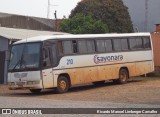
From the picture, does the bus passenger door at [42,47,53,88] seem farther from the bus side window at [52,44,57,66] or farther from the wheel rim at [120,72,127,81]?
the wheel rim at [120,72,127,81]

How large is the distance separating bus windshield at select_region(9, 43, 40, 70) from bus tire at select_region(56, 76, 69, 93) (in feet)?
5.74

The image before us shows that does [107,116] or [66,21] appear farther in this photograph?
[66,21]

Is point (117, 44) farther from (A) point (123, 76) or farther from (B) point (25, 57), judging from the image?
(B) point (25, 57)

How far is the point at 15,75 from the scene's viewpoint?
940 inches

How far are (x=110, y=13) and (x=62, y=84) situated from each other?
1066 inches

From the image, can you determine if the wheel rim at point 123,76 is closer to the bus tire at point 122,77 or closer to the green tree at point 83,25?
the bus tire at point 122,77

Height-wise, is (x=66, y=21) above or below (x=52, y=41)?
above

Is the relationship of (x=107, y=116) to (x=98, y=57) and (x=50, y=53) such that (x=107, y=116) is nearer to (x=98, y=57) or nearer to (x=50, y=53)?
(x=50, y=53)

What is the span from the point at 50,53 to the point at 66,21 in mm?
24539

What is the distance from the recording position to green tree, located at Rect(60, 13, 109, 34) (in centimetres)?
4475

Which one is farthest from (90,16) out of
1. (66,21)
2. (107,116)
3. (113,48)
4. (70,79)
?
(107,116)

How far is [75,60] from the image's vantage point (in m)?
25.2

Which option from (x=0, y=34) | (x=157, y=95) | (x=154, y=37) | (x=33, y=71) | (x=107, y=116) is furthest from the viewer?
(x=154, y=37)

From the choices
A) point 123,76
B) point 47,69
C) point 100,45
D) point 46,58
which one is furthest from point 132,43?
point 47,69
